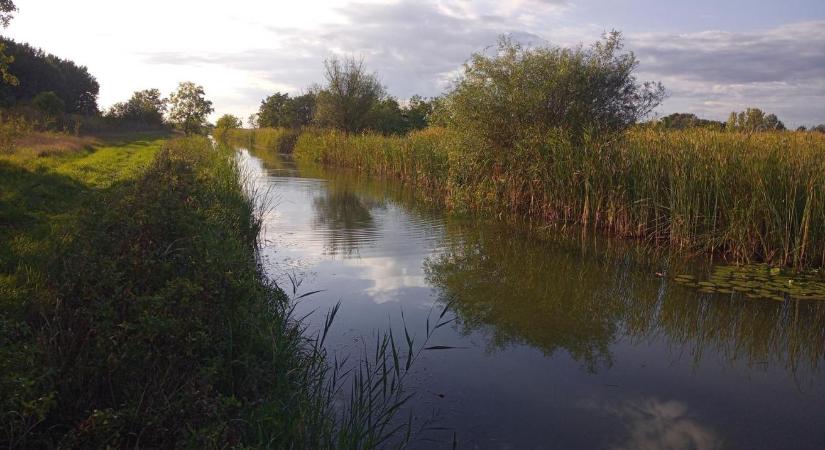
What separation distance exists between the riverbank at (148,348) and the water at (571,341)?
1043mm

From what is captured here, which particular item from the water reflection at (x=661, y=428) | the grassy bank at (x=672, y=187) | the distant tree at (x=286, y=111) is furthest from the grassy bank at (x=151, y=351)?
the distant tree at (x=286, y=111)

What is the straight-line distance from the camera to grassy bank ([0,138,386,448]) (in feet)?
9.43

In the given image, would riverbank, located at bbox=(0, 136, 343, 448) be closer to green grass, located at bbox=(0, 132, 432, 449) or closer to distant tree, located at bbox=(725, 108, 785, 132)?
green grass, located at bbox=(0, 132, 432, 449)

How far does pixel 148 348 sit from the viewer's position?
3352 mm

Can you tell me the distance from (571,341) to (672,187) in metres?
4.84

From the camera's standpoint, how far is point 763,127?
13289mm

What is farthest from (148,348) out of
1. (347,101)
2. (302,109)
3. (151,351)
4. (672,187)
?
(302,109)

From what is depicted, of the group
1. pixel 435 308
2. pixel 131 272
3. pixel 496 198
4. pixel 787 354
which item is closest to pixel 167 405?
pixel 131 272

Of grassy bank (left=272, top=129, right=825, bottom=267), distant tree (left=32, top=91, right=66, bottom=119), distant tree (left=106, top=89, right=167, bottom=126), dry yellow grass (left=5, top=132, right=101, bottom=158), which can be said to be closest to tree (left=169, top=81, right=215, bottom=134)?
distant tree (left=106, top=89, right=167, bottom=126)

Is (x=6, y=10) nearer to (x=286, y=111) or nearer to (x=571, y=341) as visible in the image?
(x=571, y=341)

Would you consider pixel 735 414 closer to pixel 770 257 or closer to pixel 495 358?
pixel 495 358

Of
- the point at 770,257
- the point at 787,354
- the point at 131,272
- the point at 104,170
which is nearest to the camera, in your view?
the point at 131,272

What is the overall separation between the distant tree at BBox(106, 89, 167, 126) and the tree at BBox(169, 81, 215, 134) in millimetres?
3661

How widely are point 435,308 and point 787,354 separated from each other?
3562 mm
